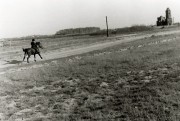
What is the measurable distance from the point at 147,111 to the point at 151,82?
3.63m

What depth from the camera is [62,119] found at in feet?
25.9

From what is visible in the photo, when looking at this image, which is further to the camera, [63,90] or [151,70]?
[151,70]

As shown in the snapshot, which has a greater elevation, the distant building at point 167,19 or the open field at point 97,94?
the distant building at point 167,19

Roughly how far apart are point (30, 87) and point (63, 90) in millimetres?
2053

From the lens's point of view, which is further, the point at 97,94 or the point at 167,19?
the point at 167,19

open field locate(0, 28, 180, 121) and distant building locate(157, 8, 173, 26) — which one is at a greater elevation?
distant building locate(157, 8, 173, 26)

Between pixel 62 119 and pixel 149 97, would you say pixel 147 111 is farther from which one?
pixel 62 119

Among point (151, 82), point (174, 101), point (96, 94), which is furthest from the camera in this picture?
point (151, 82)

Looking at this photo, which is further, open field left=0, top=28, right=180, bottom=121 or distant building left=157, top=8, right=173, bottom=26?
distant building left=157, top=8, right=173, bottom=26

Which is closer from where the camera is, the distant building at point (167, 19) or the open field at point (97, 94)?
the open field at point (97, 94)

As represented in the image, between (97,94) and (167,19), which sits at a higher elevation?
(167,19)

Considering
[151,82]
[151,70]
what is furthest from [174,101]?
[151,70]

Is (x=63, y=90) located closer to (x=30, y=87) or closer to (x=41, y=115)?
(x=30, y=87)

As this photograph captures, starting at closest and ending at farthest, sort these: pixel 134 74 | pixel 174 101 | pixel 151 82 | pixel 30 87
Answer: pixel 174 101, pixel 151 82, pixel 30 87, pixel 134 74
